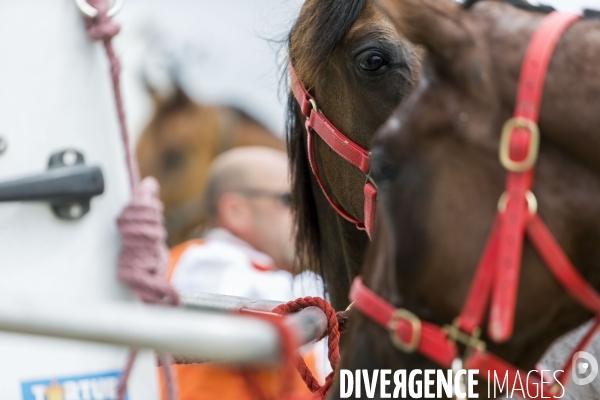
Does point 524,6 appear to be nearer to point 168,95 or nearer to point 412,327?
point 412,327

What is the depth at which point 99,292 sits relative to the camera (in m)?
1.13

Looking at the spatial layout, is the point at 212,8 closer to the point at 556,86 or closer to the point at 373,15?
the point at 373,15

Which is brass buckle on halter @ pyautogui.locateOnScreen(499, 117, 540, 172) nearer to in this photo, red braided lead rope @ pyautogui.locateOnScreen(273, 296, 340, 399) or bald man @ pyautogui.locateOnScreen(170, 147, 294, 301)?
red braided lead rope @ pyautogui.locateOnScreen(273, 296, 340, 399)

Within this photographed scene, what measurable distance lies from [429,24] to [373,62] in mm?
653

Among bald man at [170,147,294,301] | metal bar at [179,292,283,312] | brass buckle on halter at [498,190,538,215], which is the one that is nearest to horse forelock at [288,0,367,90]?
metal bar at [179,292,283,312]

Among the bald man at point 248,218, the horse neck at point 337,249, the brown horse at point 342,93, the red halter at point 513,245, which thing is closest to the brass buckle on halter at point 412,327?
the red halter at point 513,245

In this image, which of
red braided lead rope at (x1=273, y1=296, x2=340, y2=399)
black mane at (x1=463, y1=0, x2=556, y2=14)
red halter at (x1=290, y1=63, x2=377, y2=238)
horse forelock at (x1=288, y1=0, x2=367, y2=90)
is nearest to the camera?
black mane at (x1=463, y1=0, x2=556, y2=14)

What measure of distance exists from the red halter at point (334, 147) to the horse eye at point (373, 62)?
0.19 meters

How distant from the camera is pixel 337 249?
2.30m

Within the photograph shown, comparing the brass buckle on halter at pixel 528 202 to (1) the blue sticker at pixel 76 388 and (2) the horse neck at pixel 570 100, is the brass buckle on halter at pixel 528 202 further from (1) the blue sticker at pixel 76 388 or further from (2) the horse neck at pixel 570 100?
(1) the blue sticker at pixel 76 388

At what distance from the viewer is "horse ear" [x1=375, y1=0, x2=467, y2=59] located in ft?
4.09

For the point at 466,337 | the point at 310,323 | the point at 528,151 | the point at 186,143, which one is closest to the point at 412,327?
the point at 466,337

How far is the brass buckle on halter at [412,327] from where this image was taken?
1238 mm

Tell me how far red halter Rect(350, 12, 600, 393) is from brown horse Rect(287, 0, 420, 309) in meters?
0.68
